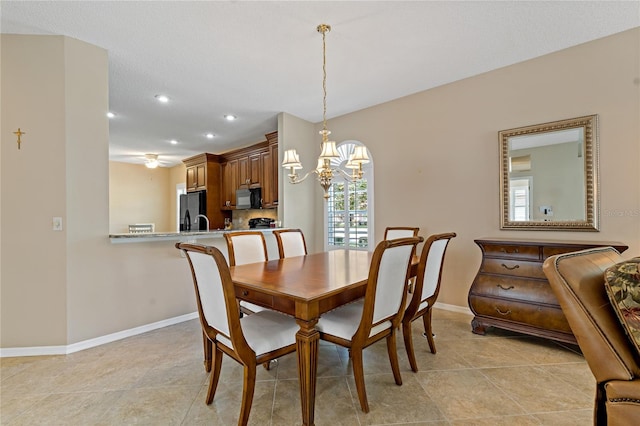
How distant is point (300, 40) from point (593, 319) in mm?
2656

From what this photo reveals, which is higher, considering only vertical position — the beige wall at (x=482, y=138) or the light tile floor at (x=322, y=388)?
the beige wall at (x=482, y=138)

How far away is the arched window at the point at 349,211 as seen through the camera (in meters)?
4.21

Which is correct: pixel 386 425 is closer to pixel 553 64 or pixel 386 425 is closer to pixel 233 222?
pixel 553 64

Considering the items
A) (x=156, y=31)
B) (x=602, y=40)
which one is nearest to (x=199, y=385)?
(x=156, y=31)

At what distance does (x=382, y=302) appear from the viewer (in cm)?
166

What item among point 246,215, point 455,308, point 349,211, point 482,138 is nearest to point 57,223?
point 349,211

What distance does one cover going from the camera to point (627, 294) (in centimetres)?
99

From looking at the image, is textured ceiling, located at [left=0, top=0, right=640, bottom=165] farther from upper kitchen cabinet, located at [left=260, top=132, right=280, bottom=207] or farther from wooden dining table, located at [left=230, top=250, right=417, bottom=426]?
wooden dining table, located at [left=230, top=250, right=417, bottom=426]

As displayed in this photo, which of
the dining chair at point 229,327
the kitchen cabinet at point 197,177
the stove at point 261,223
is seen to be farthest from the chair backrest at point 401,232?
the kitchen cabinet at point 197,177

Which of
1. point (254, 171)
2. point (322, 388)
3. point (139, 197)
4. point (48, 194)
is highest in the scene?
point (254, 171)

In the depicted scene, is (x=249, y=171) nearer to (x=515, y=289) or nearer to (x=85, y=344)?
(x=85, y=344)

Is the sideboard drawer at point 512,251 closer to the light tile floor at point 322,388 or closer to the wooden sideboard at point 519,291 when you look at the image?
the wooden sideboard at point 519,291

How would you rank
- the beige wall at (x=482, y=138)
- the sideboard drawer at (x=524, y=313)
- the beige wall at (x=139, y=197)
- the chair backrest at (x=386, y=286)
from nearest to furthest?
the chair backrest at (x=386, y=286)
the sideboard drawer at (x=524, y=313)
the beige wall at (x=482, y=138)
the beige wall at (x=139, y=197)

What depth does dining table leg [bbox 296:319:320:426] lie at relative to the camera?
1.48m
